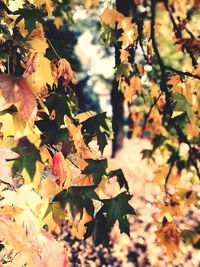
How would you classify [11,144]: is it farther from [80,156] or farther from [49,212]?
[80,156]

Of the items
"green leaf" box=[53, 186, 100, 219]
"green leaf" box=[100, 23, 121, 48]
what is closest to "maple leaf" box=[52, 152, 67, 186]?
"green leaf" box=[53, 186, 100, 219]

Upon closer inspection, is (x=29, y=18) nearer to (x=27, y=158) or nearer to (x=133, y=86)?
(x=27, y=158)

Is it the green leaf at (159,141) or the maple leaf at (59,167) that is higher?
the maple leaf at (59,167)

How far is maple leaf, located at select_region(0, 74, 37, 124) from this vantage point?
5.47ft

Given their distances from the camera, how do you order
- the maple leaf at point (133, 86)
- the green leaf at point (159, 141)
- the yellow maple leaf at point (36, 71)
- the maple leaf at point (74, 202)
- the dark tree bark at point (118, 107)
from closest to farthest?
the maple leaf at point (74, 202) → the yellow maple leaf at point (36, 71) → the maple leaf at point (133, 86) → the green leaf at point (159, 141) → the dark tree bark at point (118, 107)

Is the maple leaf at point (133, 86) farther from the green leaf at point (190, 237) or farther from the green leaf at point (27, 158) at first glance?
the green leaf at point (27, 158)

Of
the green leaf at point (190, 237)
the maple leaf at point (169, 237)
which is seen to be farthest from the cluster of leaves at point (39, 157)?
the maple leaf at point (169, 237)

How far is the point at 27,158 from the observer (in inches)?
67.4

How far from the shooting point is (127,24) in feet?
10.6

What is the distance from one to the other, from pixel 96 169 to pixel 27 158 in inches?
23.1

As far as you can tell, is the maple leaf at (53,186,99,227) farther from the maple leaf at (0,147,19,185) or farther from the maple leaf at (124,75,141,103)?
the maple leaf at (124,75,141,103)

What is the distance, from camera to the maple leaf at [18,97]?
1666 mm

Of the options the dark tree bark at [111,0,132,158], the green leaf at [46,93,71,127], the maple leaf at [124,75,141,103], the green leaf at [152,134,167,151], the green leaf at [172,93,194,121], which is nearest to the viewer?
the green leaf at [46,93,71,127]

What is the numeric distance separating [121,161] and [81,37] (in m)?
5.40
